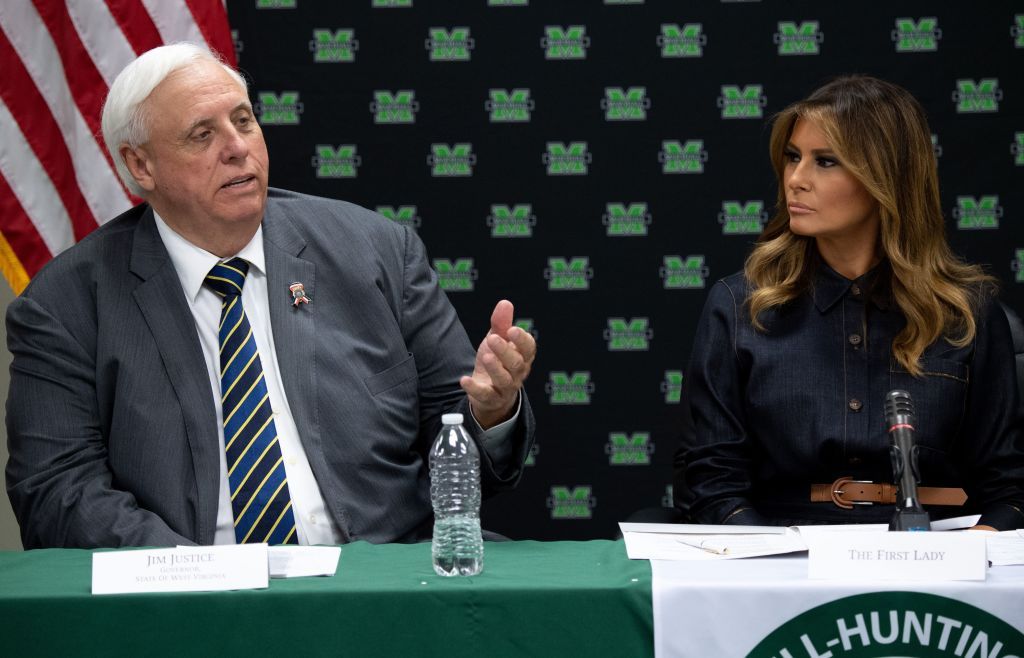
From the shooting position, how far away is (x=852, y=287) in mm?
2582

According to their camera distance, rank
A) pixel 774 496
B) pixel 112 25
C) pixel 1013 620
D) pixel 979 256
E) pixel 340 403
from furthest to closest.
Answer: pixel 979 256
pixel 112 25
pixel 774 496
pixel 340 403
pixel 1013 620

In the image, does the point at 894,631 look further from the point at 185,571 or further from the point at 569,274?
the point at 569,274

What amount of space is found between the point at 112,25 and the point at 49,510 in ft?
6.32

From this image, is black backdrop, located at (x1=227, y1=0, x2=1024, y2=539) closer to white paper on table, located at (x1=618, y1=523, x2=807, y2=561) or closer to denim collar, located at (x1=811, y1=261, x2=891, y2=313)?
denim collar, located at (x1=811, y1=261, x2=891, y2=313)

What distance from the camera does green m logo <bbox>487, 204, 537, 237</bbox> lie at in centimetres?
407

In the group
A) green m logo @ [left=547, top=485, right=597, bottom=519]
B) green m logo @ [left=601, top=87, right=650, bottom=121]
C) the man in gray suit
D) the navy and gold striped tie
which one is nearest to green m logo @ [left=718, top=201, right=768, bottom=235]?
green m logo @ [left=601, top=87, right=650, bottom=121]

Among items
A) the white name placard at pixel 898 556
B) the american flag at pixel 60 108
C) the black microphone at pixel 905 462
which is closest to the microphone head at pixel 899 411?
the black microphone at pixel 905 462

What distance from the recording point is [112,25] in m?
3.53

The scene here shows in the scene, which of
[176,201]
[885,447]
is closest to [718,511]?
[885,447]

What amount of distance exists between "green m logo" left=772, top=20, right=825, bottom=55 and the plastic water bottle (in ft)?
8.45

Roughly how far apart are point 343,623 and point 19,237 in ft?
7.81

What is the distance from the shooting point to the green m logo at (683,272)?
4.05 m

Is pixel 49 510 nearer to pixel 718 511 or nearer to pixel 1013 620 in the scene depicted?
pixel 718 511

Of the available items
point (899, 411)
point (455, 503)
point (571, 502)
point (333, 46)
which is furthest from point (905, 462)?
point (333, 46)
